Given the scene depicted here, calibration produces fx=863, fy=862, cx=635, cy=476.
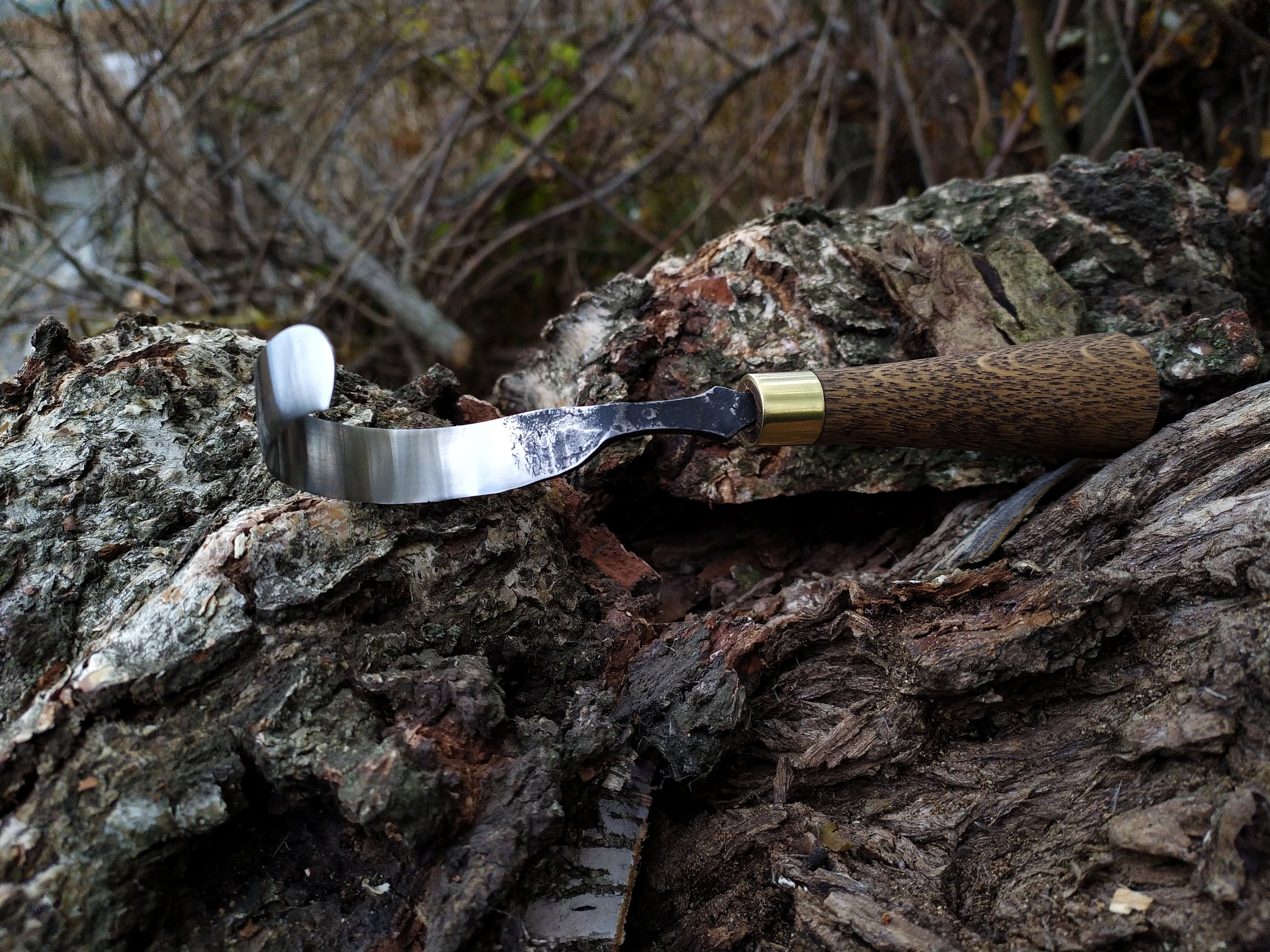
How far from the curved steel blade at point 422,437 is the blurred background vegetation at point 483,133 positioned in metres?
2.47

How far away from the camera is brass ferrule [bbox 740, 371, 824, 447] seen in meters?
1.67

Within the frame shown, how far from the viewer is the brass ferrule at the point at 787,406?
65.6 inches

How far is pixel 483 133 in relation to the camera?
4965 millimetres

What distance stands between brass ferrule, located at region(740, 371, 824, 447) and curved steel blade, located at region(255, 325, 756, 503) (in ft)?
0.12

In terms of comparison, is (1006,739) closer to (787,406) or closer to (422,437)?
(787,406)

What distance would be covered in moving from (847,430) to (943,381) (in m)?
0.21

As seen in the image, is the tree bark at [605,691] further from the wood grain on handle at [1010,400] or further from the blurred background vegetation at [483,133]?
the blurred background vegetation at [483,133]

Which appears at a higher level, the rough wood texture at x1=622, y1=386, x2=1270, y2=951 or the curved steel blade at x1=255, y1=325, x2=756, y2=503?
the curved steel blade at x1=255, y1=325, x2=756, y2=503

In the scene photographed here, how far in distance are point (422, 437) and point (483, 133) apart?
3.87 meters

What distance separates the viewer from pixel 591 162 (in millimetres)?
4816

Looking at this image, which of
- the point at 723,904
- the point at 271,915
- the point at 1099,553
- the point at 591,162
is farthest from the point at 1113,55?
the point at 271,915

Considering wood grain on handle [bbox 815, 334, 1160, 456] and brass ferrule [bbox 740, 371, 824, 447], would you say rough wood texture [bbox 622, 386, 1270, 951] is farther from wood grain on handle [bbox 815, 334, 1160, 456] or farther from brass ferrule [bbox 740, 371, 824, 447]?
brass ferrule [bbox 740, 371, 824, 447]

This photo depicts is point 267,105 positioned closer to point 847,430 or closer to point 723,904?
point 847,430

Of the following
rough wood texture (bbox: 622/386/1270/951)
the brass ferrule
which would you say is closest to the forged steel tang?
the brass ferrule
